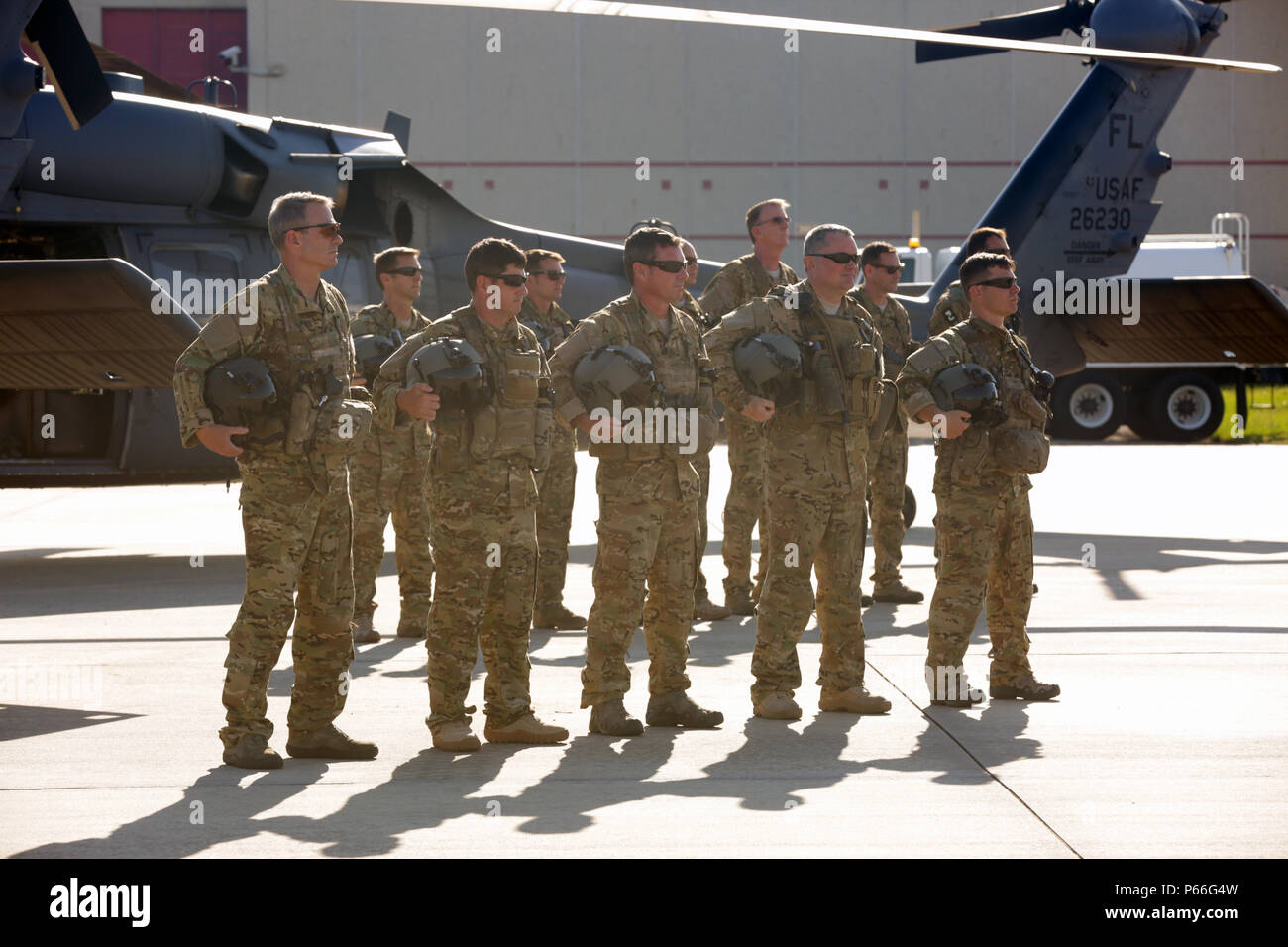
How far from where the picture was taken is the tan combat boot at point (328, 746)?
231 inches

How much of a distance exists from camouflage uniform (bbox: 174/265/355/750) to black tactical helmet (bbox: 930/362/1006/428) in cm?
260

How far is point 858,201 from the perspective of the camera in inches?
1359

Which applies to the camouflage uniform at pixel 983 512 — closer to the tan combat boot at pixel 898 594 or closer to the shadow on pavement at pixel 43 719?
the tan combat boot at pixel 898 594

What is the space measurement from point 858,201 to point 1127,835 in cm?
3088

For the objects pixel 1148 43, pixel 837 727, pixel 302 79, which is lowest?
pixel 837 727

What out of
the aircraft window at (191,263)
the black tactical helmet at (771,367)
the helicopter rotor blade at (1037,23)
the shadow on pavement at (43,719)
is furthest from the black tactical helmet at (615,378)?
the helicopter rotor blade at (1037,23)

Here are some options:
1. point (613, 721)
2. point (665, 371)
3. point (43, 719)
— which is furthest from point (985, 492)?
point (43, 719)

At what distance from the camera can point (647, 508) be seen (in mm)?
6219

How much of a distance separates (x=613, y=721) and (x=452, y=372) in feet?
5.19

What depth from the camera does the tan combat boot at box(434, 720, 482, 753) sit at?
5.95 metres

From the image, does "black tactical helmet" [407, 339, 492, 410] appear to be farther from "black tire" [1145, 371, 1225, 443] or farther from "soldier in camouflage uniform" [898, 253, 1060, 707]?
"black tire" [1145, 371, 1225, 443]

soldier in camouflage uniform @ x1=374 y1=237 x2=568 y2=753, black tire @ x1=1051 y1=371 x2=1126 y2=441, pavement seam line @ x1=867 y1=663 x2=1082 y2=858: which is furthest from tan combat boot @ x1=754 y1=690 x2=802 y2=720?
black tire @ x1=1051 y1=371 x2=1126 y2=441
